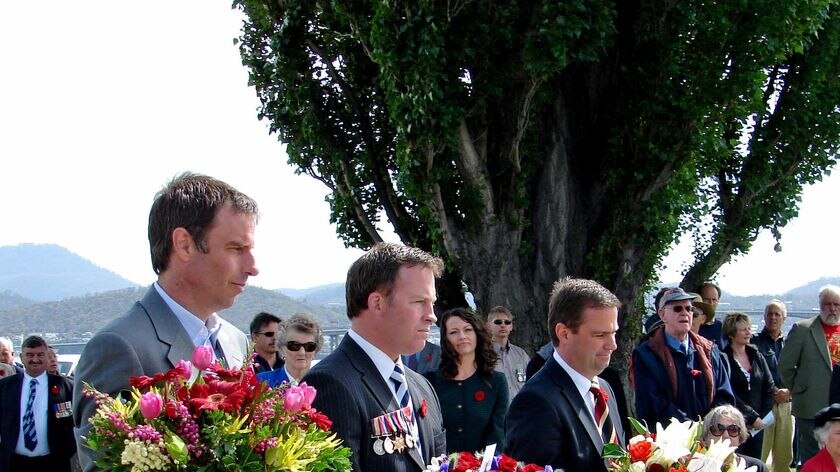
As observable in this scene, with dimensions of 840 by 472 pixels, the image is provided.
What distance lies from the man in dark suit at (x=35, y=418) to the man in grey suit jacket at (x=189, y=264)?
5840 mm

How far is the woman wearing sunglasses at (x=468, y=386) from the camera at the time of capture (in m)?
6.22

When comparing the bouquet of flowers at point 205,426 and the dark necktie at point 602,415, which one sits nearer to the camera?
the bouquet of flowers at point 205,426

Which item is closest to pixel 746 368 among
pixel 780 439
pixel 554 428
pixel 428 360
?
pixel 780 439

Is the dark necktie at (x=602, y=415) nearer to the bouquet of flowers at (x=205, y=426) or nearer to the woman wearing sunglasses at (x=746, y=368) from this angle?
the bouquet of flowers at (x=205, y=426)

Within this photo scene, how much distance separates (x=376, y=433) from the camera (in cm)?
294

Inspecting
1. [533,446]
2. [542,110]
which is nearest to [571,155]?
[542,110]

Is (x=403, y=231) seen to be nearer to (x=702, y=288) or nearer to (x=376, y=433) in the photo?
(x=702, y=288)

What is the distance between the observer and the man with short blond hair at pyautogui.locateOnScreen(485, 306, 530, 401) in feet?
25.0

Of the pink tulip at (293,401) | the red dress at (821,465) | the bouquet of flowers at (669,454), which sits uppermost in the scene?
the pink tulip at (293,401)

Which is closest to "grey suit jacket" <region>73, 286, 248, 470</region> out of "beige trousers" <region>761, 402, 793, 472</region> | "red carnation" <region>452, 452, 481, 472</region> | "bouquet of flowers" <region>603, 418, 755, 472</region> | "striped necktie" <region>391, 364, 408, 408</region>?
"striped necktie" <region>391, 364, 408, 408</region>

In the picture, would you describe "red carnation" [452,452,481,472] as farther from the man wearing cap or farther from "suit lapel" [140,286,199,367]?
the man wearing cap

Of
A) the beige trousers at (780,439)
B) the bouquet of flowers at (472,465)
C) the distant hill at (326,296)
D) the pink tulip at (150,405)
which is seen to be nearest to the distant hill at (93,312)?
the distant hill at (326,296)

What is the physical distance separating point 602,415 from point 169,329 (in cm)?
208

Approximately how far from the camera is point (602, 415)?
153 inches
